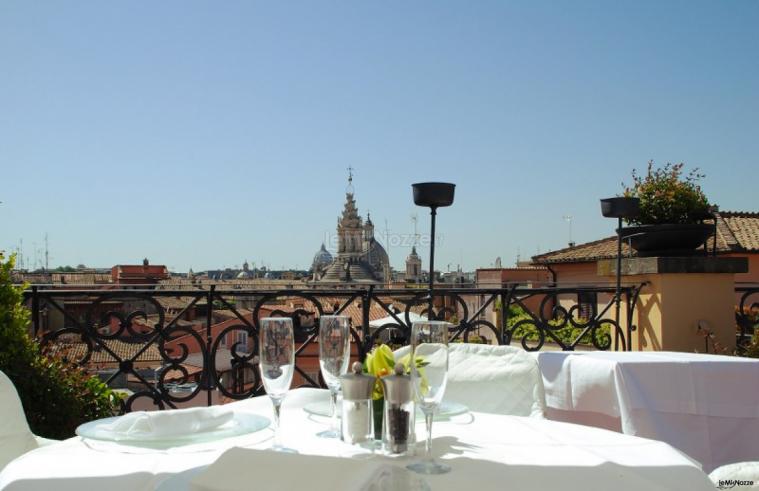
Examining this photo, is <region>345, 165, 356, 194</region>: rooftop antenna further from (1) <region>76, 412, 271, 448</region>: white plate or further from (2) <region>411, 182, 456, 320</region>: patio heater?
(1) <region>76, 412, 271, 448</region>: white plate

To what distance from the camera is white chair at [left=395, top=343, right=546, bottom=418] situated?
7.01 ft

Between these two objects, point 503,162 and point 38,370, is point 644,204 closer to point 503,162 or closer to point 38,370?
point 38,370

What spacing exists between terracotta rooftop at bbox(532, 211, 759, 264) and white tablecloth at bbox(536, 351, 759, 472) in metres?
19.7

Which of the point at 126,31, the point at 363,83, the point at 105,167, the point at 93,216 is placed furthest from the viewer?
the point at 93,216

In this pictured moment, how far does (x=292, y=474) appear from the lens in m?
0.84

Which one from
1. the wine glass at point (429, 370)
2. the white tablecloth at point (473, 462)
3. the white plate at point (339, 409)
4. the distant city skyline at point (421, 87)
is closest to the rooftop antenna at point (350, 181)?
the distant city skyline at point (421, 87)

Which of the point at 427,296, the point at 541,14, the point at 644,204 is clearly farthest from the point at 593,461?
the point at 541,14

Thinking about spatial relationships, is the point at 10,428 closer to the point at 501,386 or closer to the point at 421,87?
the point at 501,386

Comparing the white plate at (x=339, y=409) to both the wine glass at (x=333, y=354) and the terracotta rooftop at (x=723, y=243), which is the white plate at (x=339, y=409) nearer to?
the wine glass at (x=333, y=354)

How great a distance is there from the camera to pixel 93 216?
146ft

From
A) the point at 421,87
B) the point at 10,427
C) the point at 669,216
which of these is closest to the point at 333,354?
the point at 10,427

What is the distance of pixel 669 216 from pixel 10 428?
4.39 metres

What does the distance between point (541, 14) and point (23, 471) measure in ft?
25.5

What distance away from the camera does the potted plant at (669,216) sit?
472cm
